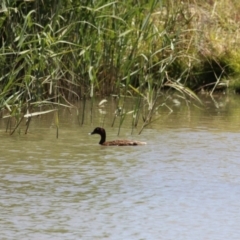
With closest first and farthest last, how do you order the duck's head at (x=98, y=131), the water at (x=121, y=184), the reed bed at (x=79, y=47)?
the water at (x=121, y=184) → the reed bed at (x=79, y=47) → the duck's head at (x=98, y=131)

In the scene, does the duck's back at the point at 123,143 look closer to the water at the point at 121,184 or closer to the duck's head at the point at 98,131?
the water at the point at 121,184

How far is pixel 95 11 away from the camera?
9.27m

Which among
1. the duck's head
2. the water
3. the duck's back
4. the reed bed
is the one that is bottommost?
the water

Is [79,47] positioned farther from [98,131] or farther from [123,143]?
[123,143]

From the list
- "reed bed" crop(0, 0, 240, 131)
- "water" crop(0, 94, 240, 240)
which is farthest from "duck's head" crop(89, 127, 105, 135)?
"reed bed" crop(0, 0, 240, 131)

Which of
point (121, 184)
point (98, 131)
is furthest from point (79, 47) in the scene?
point (121, 184)

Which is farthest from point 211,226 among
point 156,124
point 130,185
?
point 156,124

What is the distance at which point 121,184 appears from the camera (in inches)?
279

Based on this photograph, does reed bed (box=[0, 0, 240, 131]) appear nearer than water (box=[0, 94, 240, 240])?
No

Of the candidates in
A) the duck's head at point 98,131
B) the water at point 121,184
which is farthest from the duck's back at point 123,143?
the duck's head at point 98,131

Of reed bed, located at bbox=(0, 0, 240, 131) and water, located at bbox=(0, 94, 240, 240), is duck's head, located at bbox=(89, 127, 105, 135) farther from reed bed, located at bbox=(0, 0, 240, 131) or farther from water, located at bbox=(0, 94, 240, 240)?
reed bed, located at bbox=(0, 0, 240, 131)

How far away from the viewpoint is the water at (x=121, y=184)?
584cm

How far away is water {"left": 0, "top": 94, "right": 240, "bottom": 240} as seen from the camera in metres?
5.84

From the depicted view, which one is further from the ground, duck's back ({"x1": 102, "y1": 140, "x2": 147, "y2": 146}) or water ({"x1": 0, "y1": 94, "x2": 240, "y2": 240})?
duck's back ({"x1": 102, "y1": 140, "x2": 147, "y2": 146})
